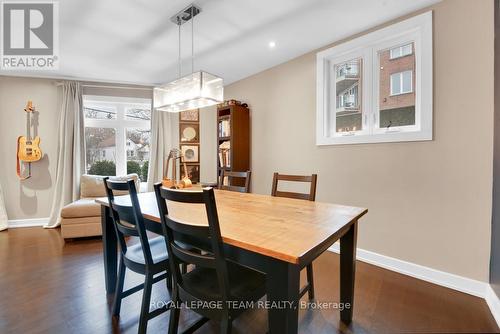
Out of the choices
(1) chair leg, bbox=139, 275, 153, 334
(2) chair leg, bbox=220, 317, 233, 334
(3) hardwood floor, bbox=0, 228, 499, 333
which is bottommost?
(3) hardwood floor, bbox=0, 228, 499, 333

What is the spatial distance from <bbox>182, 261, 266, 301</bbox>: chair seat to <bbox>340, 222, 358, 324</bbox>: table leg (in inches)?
23.3

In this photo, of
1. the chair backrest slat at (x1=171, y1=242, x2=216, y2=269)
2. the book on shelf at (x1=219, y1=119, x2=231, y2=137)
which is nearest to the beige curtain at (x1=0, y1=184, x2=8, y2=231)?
the book on shelf at (x1=219, y1=119, x2=231, y2=137)

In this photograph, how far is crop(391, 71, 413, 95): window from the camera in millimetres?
2312

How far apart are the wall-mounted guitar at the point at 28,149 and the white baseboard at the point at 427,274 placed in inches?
189

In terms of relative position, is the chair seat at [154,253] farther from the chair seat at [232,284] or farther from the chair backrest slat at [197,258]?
the chair backrest slat at [197,258]

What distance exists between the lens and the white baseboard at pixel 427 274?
190 centimetres

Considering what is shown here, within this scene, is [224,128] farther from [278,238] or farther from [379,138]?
[278,238]

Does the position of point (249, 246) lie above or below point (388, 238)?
above

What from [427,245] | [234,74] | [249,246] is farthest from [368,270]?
[234,74]

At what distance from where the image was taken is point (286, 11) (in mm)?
2152

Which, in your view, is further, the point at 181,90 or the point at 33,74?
the point at 33,74

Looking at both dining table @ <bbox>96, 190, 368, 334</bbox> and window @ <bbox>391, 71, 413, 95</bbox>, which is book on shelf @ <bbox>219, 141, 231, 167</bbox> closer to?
dining table @ <bbox>96, 190, 368, 334</bbox>

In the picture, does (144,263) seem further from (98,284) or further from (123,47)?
(123,47)

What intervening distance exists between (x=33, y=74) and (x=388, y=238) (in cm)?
538
